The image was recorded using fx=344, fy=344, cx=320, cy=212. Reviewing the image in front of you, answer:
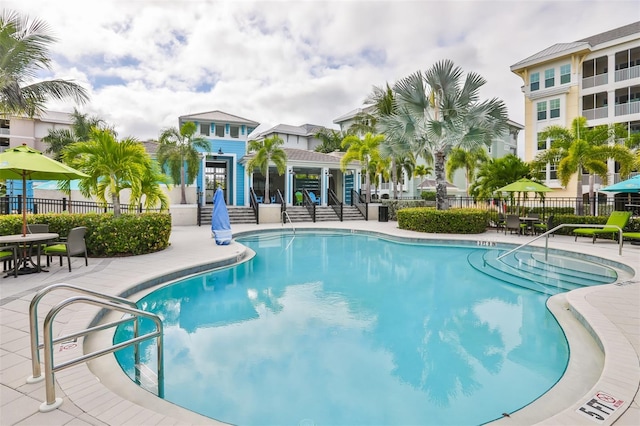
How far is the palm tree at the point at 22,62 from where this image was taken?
9.91 m

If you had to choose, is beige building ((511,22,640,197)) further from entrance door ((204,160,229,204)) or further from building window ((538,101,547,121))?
entrance door ((204,160,229,204))

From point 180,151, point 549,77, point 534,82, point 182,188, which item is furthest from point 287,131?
point 549,77

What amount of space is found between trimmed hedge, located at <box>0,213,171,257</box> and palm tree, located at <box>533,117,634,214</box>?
693 inches

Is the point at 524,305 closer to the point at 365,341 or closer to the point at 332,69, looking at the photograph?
the point at 365,341

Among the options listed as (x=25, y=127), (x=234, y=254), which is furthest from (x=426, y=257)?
(x=25, y=127)

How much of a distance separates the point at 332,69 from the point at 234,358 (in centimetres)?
2433

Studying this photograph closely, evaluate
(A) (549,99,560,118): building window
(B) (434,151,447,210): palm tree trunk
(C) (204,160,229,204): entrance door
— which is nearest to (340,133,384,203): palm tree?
(B) (434,151,447,210): palm tree trunk

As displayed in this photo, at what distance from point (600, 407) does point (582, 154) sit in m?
16.5

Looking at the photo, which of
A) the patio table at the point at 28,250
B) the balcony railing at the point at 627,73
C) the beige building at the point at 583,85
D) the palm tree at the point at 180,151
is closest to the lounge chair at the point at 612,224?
the beige building at the point at 583,85

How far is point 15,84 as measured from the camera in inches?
404

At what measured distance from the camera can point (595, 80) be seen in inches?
989

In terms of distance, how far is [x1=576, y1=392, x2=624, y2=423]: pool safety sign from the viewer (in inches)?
98.7

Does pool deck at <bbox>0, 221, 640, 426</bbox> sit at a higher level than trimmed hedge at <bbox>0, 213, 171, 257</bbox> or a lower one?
lower

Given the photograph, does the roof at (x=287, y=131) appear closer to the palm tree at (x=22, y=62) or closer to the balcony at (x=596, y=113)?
the balcony at (x=596, y=113)
